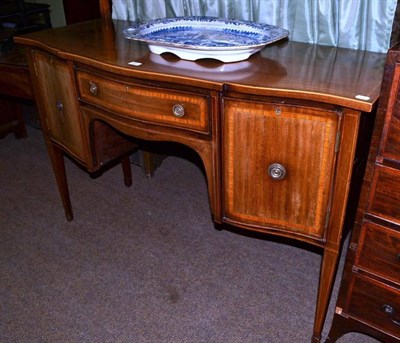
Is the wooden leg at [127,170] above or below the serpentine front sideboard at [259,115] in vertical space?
below

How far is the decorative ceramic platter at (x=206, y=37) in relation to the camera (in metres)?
→ 1.19

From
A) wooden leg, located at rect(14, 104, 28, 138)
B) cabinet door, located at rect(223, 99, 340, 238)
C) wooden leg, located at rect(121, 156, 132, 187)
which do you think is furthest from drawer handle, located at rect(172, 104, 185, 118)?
wooden leg, located at rect(14, 104, 28, 138)

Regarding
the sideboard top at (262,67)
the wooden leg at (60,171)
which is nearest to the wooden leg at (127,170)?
the wooden leg at (60,171)

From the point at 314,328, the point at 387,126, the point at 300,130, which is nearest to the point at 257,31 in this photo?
the point at 300,130

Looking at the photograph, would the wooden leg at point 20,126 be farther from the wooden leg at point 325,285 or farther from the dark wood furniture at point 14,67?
the wooden leg at point 325,285

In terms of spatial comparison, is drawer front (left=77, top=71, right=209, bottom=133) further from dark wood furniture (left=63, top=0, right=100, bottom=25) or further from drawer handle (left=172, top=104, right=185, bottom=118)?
dark wood furniture (left=63, top=0, right=100, bottom=25)

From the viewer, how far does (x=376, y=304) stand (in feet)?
3.87

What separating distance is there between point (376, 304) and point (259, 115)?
63cm

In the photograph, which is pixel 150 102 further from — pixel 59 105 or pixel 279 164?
pixel 59 105

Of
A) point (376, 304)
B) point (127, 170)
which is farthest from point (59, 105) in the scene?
point (376, 304)

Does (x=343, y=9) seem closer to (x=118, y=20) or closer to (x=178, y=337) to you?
(x=118, y=20)

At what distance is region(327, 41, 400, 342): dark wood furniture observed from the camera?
905mm

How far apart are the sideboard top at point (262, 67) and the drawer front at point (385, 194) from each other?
172mm

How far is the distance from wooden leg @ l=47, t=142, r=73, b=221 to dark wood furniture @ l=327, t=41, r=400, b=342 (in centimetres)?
123
